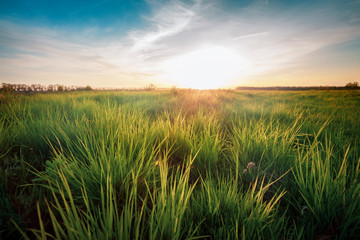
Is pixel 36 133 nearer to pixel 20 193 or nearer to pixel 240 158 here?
pixel 20 193

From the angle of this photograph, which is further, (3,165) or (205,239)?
(3,165)

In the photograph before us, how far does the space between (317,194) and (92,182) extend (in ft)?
4.72

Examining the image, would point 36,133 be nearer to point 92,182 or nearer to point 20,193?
point 20,193

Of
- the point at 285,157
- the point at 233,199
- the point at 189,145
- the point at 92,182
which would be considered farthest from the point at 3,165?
the point at 285,157

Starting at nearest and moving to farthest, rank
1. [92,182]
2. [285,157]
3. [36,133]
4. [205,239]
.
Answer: [205,239] → [92,182] → [285,157] → [36,133]

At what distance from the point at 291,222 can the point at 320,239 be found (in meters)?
0.18

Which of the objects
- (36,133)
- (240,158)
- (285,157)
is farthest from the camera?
(36,133)

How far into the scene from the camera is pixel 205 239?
2.90ft

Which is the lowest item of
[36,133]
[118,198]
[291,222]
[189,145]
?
[291,222]

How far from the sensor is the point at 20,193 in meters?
1.07

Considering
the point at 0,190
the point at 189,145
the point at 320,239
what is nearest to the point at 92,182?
the point at 0,190

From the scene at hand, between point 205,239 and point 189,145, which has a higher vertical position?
point 189,145

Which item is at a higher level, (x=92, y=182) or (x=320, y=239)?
(x=92, y=182)

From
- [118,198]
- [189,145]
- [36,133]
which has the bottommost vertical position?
[118,198]
